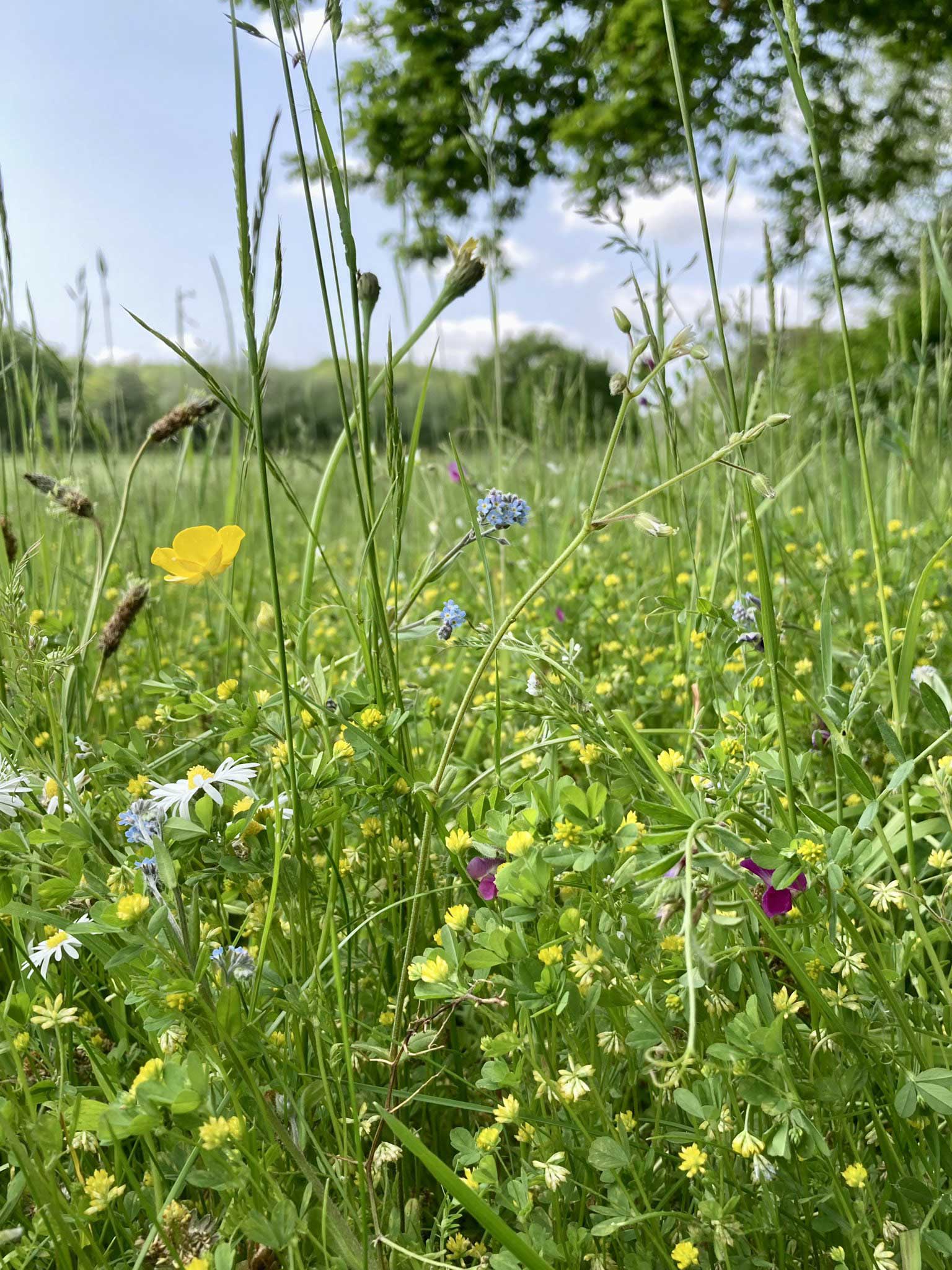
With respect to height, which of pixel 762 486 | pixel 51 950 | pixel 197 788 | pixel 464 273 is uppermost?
pixel 464 273

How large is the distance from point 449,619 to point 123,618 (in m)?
0.47

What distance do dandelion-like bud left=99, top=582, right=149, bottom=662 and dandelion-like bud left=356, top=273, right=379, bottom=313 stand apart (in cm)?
51

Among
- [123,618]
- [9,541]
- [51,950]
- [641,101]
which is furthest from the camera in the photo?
[641,101]

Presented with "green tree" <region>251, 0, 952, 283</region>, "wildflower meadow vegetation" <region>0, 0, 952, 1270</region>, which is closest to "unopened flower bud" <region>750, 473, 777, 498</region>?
"wildflower meadow vegetation" <region>0, 0, 952, 1270</region>

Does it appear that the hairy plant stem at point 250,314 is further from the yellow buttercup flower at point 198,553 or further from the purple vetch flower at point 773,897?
the purple vetch flower at point 773,897

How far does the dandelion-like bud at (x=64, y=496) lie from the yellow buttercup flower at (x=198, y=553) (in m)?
0.34

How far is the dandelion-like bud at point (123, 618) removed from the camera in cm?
110

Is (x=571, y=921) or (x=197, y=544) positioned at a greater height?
(x=197, y=544)

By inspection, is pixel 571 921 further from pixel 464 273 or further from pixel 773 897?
pixel 464 273

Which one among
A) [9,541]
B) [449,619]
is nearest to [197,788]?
[449,619]

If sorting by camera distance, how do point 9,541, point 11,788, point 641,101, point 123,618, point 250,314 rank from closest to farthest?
1. point 250,314
2. point 11,788
3. point 123,618
4. point 9,541
5. point 641,101

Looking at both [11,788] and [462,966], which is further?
[11,788]

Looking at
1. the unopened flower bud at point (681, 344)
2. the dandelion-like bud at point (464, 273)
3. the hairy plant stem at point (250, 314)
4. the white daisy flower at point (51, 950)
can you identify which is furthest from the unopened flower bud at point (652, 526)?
the white daisy flower at point (51, 950)

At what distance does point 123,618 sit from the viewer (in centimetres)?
112
